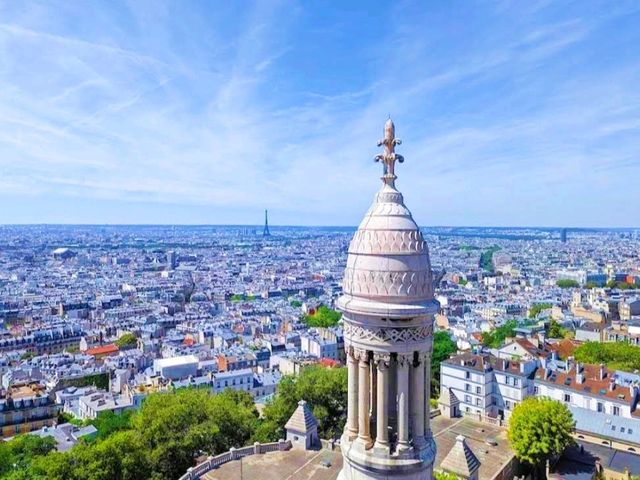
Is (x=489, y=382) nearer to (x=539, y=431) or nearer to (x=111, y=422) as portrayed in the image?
(x=539, y=431)

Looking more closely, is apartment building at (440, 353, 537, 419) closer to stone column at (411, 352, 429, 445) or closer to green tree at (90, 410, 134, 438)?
green tree at (90, 410, 134, 438)

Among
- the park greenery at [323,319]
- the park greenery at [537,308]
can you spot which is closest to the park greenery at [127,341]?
the park greenery at [323,319]

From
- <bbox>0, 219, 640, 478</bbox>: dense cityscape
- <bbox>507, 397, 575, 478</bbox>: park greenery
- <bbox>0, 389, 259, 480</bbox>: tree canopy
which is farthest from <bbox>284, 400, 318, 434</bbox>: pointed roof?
<bbox>507, 397, 575, 478</bbox>: park greenery

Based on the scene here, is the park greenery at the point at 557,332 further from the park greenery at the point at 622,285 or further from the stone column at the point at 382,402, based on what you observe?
the stone column at the point at 382,402

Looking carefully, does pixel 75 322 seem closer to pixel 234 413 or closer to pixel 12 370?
pixel 12 370

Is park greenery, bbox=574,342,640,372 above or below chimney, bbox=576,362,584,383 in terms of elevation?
below

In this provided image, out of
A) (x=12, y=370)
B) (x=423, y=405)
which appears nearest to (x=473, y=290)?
(x=12, y=370)
